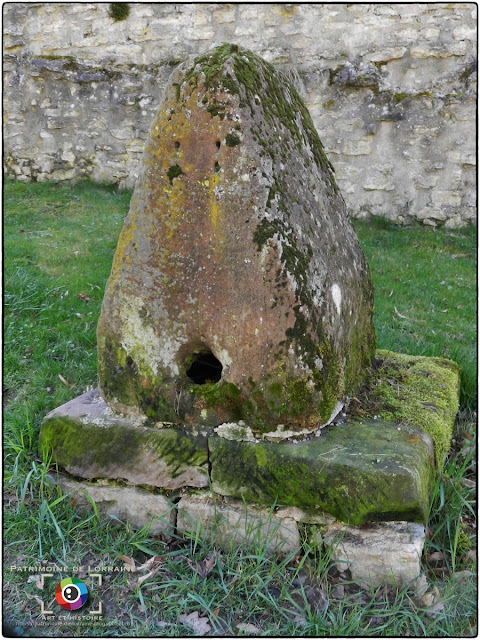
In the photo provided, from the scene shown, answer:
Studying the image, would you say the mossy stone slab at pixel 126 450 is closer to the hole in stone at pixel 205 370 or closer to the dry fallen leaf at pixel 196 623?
the hole in stone at pixel 205 370

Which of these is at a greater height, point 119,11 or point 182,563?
point 119,11

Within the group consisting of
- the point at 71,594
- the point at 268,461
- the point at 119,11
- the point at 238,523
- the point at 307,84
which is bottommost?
the point at 71,594

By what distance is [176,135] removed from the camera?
2.17 meters

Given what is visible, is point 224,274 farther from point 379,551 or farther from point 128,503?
point 379,551

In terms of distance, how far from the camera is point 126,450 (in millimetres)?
2318

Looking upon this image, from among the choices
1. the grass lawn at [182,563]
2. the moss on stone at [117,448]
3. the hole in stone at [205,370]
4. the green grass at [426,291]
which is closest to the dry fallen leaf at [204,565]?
the grass lawn at [182,563]

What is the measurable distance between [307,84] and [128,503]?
6.32 meters

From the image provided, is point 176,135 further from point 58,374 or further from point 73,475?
point 58,374

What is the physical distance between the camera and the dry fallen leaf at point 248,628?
1915mm

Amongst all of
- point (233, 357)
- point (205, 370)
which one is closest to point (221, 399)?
point (233, 357)

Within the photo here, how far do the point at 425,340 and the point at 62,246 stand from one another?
12.2ft

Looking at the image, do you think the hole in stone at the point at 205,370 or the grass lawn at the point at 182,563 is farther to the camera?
the hole in stone at the point at 205,370

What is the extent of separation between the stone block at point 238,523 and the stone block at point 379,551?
178mm

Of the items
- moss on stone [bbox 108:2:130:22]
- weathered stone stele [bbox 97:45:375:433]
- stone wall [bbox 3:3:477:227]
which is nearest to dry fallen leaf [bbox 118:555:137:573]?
weathered stone stele [bbox 97:45:375:433]
